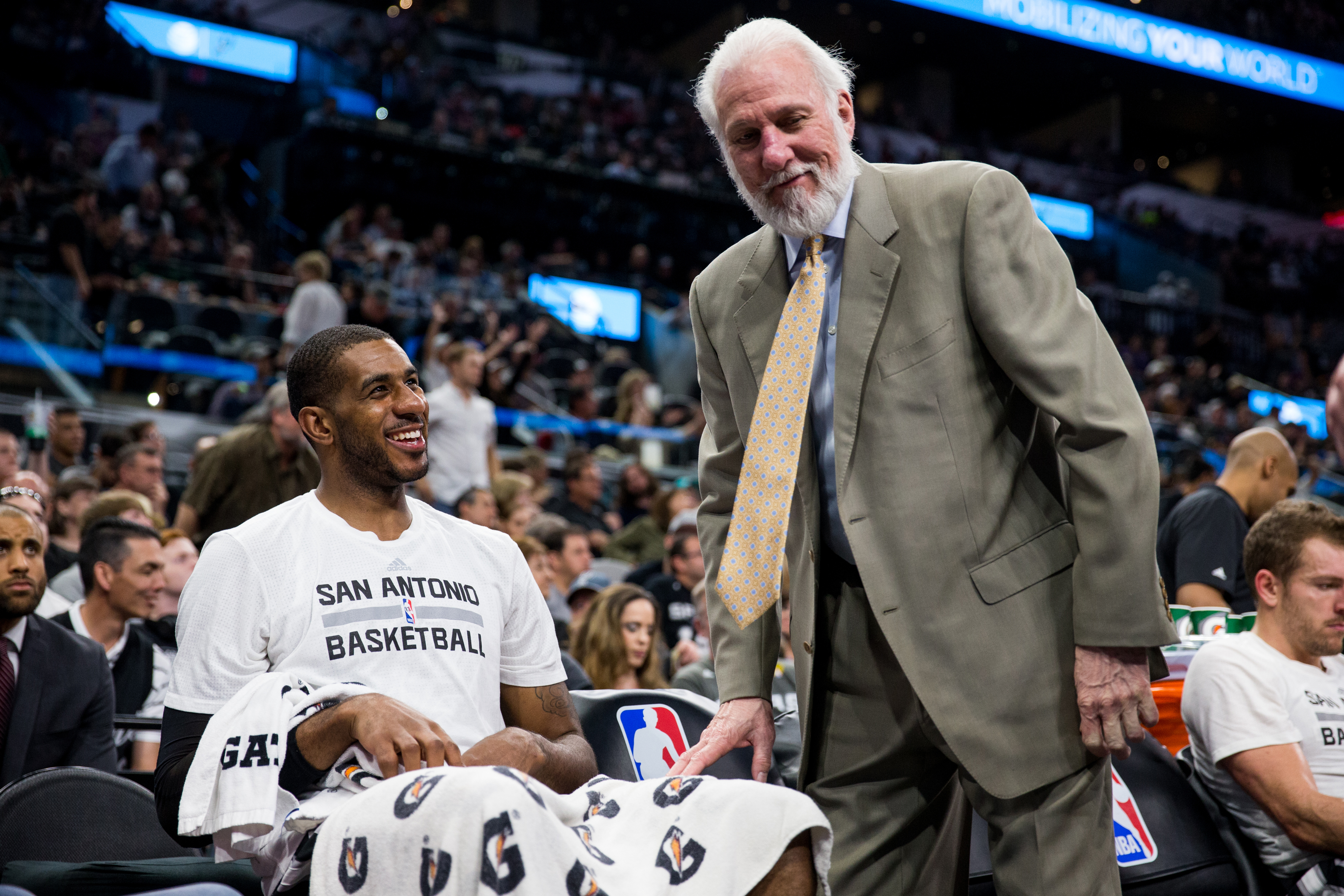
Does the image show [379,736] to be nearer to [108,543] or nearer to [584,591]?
[108,543]

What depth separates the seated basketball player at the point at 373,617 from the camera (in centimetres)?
205

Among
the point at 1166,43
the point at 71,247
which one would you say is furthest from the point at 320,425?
the point at 1166,43

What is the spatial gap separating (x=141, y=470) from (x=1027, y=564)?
17.2 feet

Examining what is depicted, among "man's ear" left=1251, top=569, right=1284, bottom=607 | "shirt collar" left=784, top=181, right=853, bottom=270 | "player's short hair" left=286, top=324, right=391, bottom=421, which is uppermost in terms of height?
"shirt collar" left=784, top=181, right=853, bottom=270

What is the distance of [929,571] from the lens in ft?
6.39

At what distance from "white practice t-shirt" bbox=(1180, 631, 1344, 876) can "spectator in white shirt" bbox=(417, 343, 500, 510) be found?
472 centimetres

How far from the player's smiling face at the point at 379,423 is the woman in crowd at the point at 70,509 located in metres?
3.68

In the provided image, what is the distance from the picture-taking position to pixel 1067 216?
73.4ft

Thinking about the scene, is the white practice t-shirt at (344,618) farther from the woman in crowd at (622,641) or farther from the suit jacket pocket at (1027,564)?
the woman in crowd at (622,641)

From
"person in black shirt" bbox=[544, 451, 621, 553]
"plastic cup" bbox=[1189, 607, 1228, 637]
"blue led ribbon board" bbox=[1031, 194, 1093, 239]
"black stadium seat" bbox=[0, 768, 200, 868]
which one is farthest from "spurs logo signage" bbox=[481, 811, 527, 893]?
"blue led ribbon board" bbox=[1031, 194, 1093, 239]

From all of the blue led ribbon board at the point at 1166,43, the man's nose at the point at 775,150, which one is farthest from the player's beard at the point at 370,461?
the blue led ribbon board at the point at 1166,43

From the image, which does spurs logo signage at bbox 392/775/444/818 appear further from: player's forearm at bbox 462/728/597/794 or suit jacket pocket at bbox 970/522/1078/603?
suit jacket pocket at bbox 970/522/1078/603

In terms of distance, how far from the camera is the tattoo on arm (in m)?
2.42

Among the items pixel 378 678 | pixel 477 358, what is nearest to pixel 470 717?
pixel 378 678
